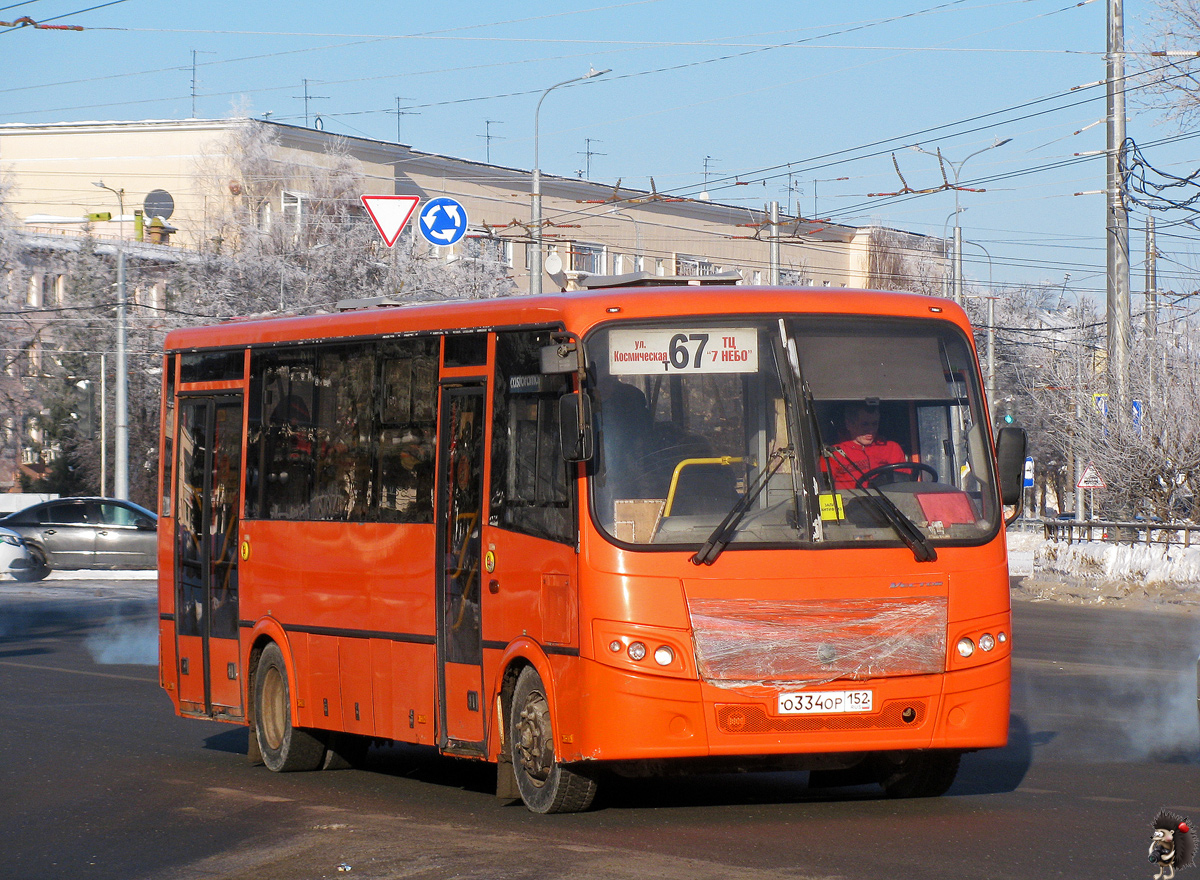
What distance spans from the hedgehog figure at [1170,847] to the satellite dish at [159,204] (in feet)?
209

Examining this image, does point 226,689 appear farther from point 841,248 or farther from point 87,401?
point 841,248

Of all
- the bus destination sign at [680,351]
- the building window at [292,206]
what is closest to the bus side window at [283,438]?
the bus destination sign at [680,351]

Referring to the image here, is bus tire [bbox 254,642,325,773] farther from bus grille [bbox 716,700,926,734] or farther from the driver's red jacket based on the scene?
the driver's red jacket

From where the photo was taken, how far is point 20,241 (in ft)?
198

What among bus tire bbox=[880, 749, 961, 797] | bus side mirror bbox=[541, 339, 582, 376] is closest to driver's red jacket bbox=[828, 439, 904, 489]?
bus side mirror bbox=[541, 339, 582, 376]

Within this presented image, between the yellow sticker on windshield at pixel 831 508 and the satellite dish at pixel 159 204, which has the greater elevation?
the satellite dish at pixel 159 204

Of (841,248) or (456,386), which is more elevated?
(841,248)

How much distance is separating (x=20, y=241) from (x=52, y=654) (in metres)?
43.6

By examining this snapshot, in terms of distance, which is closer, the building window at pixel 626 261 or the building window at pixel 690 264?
the building window at pixel 626 261

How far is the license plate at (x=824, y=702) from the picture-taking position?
8445mm

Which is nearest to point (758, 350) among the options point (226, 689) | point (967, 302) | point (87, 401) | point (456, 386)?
point (456, 386)

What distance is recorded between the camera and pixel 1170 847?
680 cm

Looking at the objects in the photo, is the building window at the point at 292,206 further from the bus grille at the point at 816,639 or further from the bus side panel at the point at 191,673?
the bus grille at the point at 816,639

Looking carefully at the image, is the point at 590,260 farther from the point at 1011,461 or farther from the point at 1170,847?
the point at 1170,847
